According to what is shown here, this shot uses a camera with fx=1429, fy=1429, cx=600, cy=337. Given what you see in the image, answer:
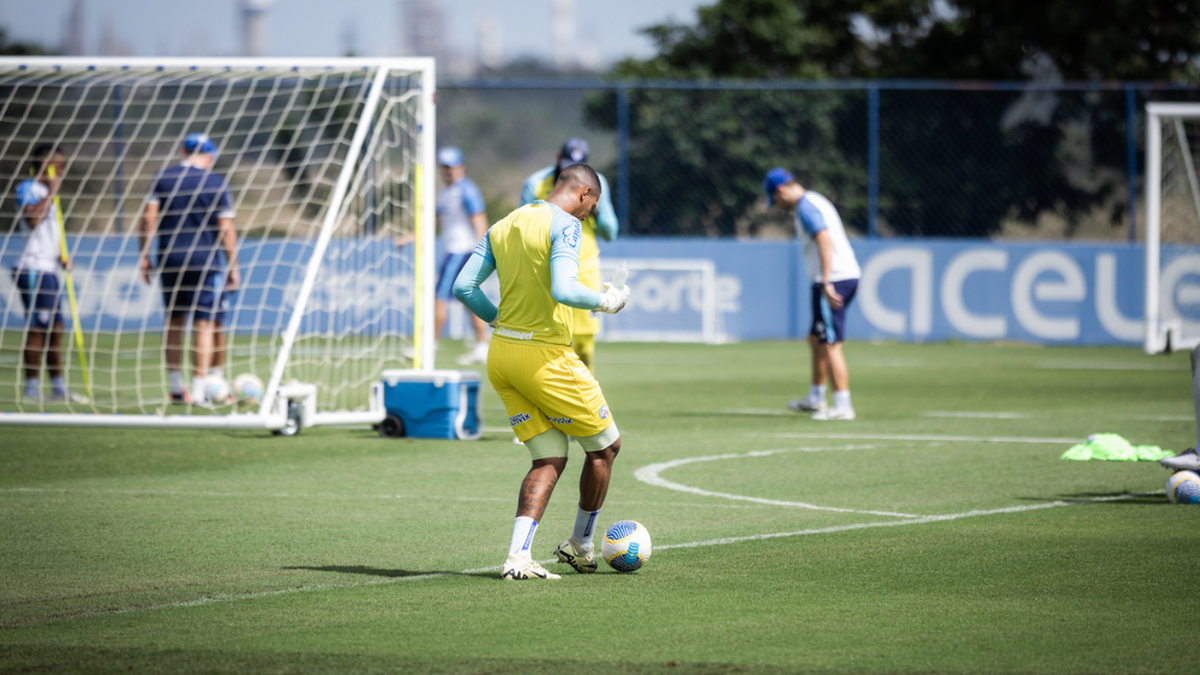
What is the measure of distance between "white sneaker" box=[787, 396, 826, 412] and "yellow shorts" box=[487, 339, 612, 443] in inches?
263

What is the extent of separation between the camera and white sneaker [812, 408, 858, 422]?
12164 millimetres

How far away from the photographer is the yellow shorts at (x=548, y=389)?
590 cm

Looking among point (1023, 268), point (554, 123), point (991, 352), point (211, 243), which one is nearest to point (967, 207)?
point (1023, 268)

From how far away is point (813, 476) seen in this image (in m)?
8.97

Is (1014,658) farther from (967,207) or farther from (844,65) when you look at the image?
(844,65)

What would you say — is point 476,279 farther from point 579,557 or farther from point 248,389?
point 248,389

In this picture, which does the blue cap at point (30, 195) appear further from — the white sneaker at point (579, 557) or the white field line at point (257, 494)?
the white sneaker at point (579, 557)

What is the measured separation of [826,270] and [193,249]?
17.7 feet

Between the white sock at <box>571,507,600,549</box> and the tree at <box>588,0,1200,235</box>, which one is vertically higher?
the tree at <box>588,0,1200,235</box>

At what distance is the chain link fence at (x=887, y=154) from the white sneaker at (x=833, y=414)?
10838 mm

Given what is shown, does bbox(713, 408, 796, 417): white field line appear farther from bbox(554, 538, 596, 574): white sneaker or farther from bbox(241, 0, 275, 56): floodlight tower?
bbox(241, 0, 275, 56): floodlight tower

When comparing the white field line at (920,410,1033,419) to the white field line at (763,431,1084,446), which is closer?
the white field line at (763,431,1084,446)

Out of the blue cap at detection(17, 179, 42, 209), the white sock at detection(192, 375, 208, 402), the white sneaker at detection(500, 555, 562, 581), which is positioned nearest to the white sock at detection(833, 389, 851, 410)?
the white sock at detection(192, 375, 208, 402)

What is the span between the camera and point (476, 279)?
238 inches
